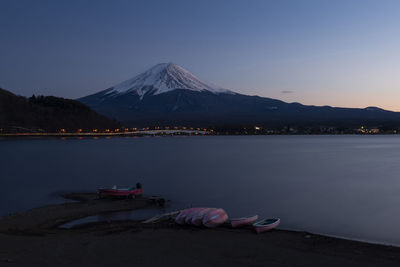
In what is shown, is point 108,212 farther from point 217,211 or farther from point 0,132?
point 0,132

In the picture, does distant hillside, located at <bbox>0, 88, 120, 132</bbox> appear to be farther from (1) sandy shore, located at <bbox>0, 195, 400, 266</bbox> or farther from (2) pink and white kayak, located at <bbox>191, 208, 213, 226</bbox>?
(2) pink and white kayak, located at <bbox>191, 208, 213, 226</bbox>

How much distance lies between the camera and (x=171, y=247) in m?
10.1

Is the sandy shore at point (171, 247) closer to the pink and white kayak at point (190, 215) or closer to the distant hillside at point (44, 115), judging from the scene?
the pink and white kayak at point (190, 215)

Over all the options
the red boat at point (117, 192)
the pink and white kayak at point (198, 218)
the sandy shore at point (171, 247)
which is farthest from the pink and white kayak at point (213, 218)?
the red boat at point (117, 192)

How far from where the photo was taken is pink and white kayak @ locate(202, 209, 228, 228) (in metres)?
12.5

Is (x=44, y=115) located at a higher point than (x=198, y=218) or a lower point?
higher

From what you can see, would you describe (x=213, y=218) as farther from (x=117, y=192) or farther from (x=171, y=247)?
(x=117, y=192)

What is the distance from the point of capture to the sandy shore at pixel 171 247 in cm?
902

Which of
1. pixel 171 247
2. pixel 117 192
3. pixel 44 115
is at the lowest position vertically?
pixel 171 247

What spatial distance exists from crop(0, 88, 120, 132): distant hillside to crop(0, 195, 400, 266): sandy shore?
116386 mm

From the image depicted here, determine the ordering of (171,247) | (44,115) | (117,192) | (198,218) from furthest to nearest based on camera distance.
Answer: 1. (44,115)
2. (117,192)
3. (198,218)
4. (171,247)

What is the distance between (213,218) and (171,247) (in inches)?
107

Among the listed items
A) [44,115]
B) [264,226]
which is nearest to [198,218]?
[264,226]

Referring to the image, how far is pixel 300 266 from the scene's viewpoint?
8883mm
